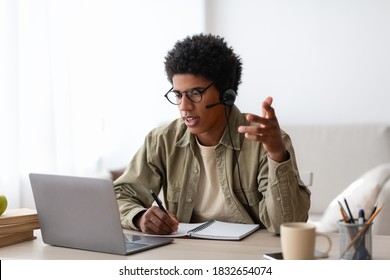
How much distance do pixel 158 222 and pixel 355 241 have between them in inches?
23.7

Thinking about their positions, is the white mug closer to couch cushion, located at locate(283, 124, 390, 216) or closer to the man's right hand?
the man's right hand

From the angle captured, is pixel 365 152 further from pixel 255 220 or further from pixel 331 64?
pixel 255 220

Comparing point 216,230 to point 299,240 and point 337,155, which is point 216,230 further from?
point 337,155

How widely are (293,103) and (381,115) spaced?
1.76ft

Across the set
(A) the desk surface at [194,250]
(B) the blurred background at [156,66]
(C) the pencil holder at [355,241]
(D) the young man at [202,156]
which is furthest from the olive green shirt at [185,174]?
(B) the blurred background at [156,66]

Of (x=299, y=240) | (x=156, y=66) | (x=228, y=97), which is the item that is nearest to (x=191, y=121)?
(x=228, y=97)

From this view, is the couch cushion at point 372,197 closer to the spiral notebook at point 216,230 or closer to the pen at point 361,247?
the spiral notebook at point 216,230

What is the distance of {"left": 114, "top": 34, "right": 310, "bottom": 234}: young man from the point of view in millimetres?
1938

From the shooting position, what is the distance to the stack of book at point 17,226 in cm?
162

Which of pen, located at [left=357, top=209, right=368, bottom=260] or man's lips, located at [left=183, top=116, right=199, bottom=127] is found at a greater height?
man's lips, located at [left=183, top=116, right=199, bottom=127]

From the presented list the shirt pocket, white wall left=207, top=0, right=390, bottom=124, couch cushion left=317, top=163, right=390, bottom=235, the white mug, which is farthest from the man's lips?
white wall left=207, top=0, right=390, bottom=124

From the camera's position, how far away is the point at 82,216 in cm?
152

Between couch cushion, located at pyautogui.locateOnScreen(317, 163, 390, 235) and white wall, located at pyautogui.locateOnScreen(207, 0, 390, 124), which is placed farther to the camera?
white wall, located at pyautogui.locateOnScreen(207, 0, 390, 124)

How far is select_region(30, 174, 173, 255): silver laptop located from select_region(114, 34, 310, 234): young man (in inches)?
11.0
